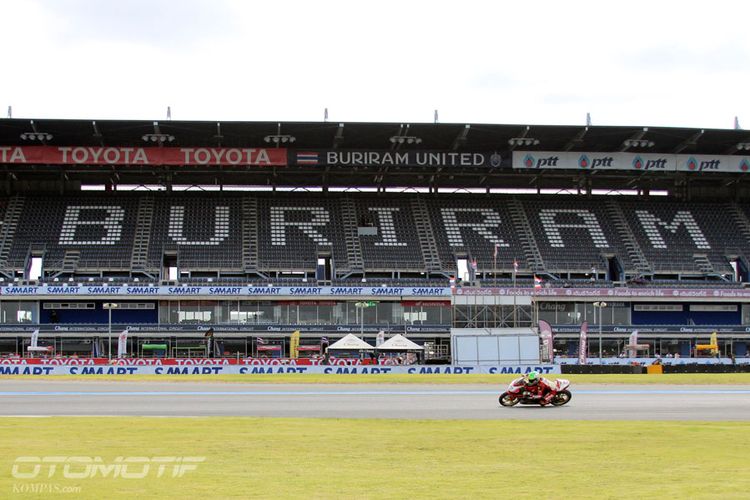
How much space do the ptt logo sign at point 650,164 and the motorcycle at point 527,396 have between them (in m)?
58.4

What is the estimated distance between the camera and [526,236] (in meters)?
88.0

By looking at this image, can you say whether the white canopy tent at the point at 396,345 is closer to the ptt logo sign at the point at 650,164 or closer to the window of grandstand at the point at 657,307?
the window of grandstand at the point at 657,307

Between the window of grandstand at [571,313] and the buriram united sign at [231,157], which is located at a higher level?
the buriram united sign at [231,157]

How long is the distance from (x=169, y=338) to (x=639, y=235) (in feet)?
145

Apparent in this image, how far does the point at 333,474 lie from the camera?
15375 millimetres

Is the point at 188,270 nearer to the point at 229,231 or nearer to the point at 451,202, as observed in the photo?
the point at 229,231

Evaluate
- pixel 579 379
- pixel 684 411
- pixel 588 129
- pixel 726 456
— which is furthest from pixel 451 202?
pixel 726 456

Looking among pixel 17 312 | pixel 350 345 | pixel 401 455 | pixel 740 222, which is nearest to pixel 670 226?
pixel 740 222

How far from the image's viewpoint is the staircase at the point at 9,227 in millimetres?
80438

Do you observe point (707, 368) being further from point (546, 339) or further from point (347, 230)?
point (347, 230)

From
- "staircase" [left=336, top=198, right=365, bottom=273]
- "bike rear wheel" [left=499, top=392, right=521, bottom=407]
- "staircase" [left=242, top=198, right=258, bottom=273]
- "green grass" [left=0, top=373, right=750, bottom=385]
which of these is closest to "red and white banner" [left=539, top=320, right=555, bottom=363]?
"green grass" [left=0, top=373, right=750, bottom=385]

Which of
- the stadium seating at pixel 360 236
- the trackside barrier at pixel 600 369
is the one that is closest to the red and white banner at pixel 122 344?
the stadium seating at pixel 360 236

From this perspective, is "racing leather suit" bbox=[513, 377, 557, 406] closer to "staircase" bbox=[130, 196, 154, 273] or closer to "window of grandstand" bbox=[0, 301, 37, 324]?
"staircase" bbox=[130, 196, 154, 273]

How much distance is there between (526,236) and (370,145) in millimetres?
16983
